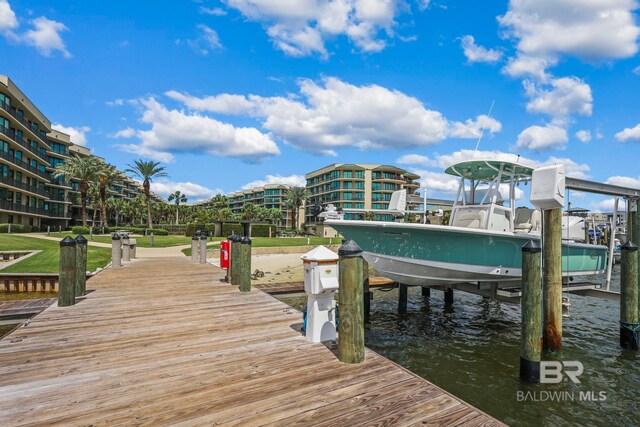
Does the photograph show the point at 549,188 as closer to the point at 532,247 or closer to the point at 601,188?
the point at 532,247

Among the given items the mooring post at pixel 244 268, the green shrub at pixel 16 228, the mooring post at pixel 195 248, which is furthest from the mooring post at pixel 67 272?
the green shrub at pixel 16 228

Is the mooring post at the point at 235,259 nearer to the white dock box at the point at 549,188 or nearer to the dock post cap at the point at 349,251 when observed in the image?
the dock post cap at the point at 349,251

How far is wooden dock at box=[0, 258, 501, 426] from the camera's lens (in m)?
3.09

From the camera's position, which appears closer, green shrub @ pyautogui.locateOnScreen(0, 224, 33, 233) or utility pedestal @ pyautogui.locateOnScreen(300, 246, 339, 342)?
utility pedestal @ pyautogui.locateOnScreen(300, 246, 339, 342)

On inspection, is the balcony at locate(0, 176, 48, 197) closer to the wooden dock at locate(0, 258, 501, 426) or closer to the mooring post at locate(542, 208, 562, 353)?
the wooden dock at locate(0, 258, 501, 426)

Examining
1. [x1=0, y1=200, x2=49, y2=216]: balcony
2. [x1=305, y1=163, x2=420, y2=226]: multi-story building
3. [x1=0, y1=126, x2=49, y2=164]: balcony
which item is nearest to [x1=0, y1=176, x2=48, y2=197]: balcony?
[x1=0, y1=200, x2=49, y2=216]: balcony

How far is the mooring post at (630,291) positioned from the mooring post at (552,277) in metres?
2.23

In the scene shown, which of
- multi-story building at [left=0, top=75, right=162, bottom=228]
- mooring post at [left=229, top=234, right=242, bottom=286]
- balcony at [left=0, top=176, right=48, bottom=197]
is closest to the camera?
mooring post at [left=229, top=234, right=242, bottom=286]

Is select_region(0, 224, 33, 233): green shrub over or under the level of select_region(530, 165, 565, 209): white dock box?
under

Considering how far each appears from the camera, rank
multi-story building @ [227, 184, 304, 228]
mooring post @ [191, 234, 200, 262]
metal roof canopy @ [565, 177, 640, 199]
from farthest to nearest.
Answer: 1. multi-story building @ [227, 184, 304, 228]
2. mooring post @ [191, 234, 200, 262]
3. metal roof canopy @ [565, 177, 640, 199]

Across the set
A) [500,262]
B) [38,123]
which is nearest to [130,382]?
[500,262]

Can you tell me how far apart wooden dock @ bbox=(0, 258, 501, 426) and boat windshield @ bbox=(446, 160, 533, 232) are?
7.19 meters

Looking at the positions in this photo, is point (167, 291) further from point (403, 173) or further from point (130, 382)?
point (403, 173)

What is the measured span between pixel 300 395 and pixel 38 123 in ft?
227
